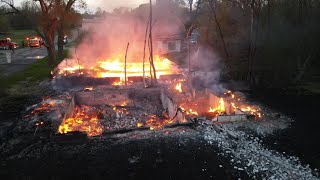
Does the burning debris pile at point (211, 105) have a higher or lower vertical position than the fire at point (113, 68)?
lower

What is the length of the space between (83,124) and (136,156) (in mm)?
4941

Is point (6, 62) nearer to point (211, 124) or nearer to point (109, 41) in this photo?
point (109, 41)

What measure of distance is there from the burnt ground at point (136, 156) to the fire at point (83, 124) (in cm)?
152

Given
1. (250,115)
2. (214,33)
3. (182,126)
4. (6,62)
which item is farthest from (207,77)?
(6,62)

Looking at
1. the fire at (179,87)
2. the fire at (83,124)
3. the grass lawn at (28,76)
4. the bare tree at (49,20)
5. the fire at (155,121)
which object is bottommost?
the fire at (155,121)

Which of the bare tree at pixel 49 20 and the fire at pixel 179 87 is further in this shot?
the bare tree at pixel 49 20

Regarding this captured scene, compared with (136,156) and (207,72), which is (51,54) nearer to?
(207,72)

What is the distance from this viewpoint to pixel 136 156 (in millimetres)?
10117

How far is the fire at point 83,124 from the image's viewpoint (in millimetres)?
12890

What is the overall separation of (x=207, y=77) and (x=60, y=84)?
10625mm

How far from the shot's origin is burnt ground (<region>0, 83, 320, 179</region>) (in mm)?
9109

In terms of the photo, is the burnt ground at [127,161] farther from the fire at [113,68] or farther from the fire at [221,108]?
the fire at [113,68]

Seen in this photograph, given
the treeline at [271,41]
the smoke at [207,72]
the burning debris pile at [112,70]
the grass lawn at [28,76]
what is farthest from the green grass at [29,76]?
the treeline at [271,41]

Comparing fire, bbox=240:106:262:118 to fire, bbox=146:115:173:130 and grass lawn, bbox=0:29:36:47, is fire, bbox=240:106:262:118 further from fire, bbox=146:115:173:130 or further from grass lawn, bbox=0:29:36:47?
grass lawn, bbox=0:29:36:47
